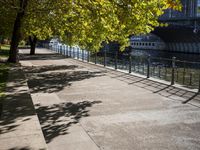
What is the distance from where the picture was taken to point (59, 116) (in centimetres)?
939

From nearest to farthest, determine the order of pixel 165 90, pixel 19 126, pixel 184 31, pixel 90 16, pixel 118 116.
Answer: pixel 19 126
pixel 118 116
pixel 165 90
pixel 90 16
pixel 184 31

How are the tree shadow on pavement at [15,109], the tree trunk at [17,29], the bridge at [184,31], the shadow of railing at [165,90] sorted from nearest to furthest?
1. the tree shadow on pavement at [15,109]
2. the shadow of railing at [165,90]
3. the tree trunk at [17,29]
4. the bridge at [184,31]

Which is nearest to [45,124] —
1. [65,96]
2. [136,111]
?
[136,111]

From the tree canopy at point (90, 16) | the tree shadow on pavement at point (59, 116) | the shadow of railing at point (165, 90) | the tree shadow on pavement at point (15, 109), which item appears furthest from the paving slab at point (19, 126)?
the shadow of railing at point (165, 90)

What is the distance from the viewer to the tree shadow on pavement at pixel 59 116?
26.1 ft

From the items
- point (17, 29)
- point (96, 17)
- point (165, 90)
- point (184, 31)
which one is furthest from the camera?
point (184, 31)

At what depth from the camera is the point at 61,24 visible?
944 inches

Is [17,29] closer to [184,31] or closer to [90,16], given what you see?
[90,16]

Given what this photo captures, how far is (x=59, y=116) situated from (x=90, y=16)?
320 inches

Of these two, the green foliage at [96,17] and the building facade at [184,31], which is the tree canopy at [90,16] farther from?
the building facade at [184,31]

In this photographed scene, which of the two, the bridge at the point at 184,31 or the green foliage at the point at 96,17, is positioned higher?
the bridge at the point at 184,31

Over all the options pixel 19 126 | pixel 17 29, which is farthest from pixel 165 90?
pixel 17 29

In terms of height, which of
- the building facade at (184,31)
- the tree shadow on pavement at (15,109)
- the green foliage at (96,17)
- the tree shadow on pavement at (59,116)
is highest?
the building facade at (184,31)

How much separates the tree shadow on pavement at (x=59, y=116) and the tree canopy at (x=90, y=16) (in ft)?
12.1
